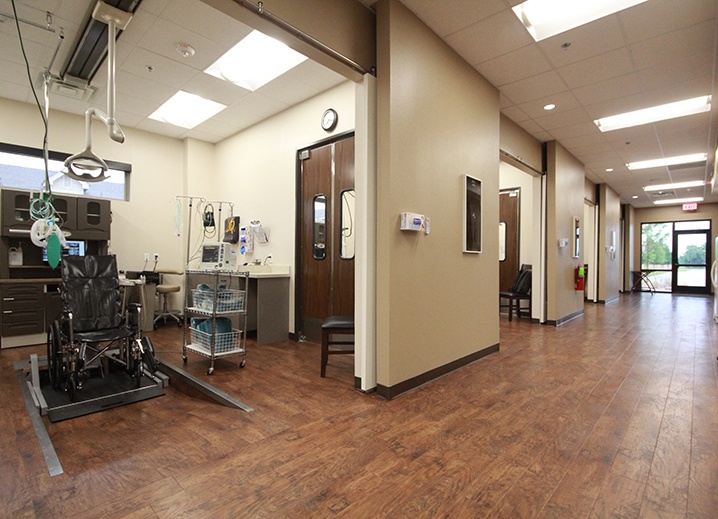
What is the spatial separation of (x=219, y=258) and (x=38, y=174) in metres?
3.43

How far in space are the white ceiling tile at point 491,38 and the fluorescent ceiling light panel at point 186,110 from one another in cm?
335

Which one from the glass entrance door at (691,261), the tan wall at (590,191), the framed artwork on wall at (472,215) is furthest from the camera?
the glass entrance door at (691,261)

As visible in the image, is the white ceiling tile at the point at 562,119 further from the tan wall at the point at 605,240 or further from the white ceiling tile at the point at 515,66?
the tan wall at the point at 605,240

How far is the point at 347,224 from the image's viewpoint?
15.3ft

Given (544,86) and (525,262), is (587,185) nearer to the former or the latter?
(525,262)

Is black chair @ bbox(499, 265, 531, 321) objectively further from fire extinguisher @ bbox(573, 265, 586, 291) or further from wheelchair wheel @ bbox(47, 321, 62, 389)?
wheelchair wheel @ bbox(47, 321, 62, 389)

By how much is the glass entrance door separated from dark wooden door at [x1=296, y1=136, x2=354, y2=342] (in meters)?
14.0

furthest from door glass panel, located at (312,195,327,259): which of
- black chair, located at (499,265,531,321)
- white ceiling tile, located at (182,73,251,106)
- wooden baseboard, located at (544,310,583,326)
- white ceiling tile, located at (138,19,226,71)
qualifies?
wooden baseboard, located at (544,310,583,326)

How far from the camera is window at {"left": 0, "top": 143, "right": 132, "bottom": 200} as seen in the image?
5125 millimetres

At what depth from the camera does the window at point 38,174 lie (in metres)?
5.12

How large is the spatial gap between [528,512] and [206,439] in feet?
5.90

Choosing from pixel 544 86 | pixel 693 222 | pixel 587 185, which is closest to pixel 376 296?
pixel 544 86

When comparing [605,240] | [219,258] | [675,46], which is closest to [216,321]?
[219,258]

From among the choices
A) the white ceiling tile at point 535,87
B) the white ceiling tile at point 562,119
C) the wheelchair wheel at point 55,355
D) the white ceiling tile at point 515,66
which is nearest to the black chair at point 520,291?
the white ceiling tile at point 562,119
